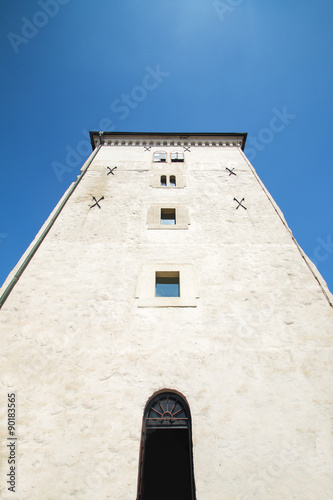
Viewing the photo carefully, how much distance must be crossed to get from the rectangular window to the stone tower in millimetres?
27

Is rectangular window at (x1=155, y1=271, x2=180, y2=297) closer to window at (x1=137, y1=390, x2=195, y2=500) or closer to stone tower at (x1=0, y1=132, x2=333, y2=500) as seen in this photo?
stone tower at (x1=0, y1=132, x2=333, y2=500)

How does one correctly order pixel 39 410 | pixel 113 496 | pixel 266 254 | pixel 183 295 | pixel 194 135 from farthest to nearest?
pixel 194 135
pixel 266 254
pixel 183 295
pixel 39 410
pixel 113 496

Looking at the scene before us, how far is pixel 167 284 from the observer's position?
662 centimetres

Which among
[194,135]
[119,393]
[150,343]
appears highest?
[194,135]

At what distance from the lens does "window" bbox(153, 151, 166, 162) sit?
11.6 m

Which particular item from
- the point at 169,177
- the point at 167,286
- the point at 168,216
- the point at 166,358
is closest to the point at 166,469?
the point at 166,358

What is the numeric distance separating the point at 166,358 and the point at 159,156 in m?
9.32

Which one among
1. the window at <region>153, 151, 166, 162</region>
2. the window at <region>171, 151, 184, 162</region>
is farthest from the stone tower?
the window at <region>171, 151, 184, 162</region>

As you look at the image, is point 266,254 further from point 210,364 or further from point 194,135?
point 194,135

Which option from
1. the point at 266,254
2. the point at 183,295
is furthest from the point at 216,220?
the point at 183,295

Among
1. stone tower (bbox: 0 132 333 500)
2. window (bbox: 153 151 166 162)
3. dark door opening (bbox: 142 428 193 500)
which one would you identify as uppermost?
window (bbox: 153 151 166 162)

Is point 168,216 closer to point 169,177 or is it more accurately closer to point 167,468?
point 169,177

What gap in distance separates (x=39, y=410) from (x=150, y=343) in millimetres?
2184

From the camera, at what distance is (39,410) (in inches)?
175
